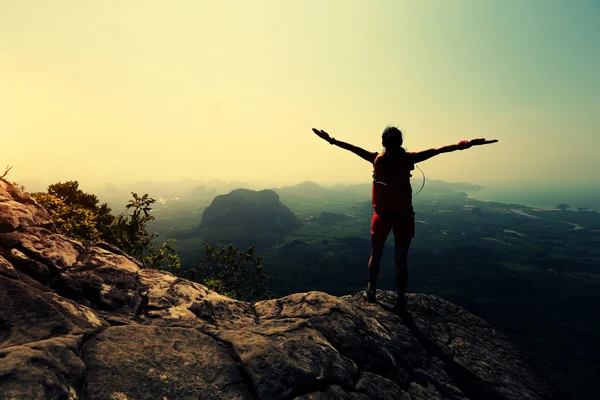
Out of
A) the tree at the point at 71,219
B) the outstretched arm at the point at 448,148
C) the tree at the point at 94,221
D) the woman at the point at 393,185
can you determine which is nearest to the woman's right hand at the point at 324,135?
the woman at the point at 393,185

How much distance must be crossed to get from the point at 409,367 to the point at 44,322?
7565mm

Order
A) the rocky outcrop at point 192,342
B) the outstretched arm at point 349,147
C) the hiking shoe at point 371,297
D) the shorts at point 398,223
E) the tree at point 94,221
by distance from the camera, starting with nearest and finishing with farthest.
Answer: the rocky outcrop at point 192,342 < the shorts at point 398,223 < the outstretched arm at point 349,147 < the hiking shoe at point 371,297 < the tree at point 94,221

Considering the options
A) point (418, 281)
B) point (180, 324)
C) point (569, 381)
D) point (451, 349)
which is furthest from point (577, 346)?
point (180, 324)

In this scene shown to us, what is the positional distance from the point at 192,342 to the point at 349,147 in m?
6.62

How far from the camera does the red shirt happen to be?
317 inches

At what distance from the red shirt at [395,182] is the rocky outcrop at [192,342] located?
3.34m

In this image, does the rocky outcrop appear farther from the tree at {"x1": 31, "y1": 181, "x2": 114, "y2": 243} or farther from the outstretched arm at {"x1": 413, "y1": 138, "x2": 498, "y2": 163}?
the outstretched arm at {"x1": 413, "y1": 138, "x2": 498, "y2": 163}

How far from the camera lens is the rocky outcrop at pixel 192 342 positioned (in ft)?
12.5

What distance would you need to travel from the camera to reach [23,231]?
22.2ft

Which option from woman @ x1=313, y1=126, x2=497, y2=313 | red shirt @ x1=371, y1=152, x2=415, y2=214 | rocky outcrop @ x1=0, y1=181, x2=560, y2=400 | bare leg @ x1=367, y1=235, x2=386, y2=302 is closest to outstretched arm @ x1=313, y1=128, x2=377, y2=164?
woman @ x1=313, y1=126, x2=497, y2=313

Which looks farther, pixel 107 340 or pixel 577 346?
pixel 577 346

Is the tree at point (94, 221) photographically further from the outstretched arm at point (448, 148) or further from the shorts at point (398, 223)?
the outstretched arm at point (448, 148)

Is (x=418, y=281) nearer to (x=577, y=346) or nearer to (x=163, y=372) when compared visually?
(x=577, y=346)

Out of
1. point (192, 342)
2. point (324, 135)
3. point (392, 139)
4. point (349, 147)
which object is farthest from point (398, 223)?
point (192, 342)
